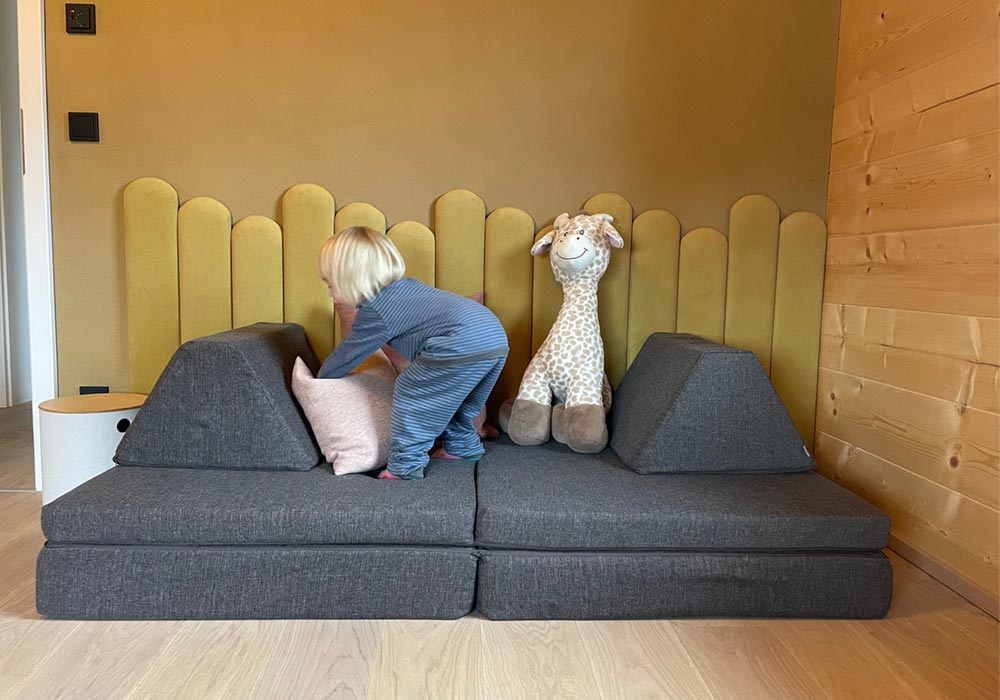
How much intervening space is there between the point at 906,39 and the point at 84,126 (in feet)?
8.86

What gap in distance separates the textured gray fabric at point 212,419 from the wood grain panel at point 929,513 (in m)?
1.77

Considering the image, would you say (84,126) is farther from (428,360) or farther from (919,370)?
(919,370)

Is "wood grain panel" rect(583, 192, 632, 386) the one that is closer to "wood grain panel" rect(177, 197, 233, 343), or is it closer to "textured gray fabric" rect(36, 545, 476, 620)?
"textured gray fabric" rect(36, 545, 476, 620)

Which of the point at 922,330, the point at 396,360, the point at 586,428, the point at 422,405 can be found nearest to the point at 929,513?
the point at 922,330

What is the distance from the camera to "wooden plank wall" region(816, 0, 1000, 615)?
1992 mm

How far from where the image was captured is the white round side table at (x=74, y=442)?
2.39 m

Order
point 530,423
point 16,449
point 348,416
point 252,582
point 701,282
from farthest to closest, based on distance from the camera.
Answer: point 16,449 → point 701,282 → point 530,423 → point 348,416 → point 252,582

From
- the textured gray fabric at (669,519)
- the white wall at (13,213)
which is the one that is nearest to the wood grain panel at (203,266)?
the textured gray fabric at (669,519)

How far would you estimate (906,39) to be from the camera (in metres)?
2.34

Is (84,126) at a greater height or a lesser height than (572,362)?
greater

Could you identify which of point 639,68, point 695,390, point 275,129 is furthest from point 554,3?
point 695,390

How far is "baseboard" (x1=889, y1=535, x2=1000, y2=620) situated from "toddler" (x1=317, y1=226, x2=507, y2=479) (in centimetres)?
133

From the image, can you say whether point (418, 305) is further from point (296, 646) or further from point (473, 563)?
point (296, 646)

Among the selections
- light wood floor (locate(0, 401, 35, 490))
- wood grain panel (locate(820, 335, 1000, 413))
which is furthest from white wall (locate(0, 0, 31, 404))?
wood grain panel (locate(820, 335, 1000, 413))
